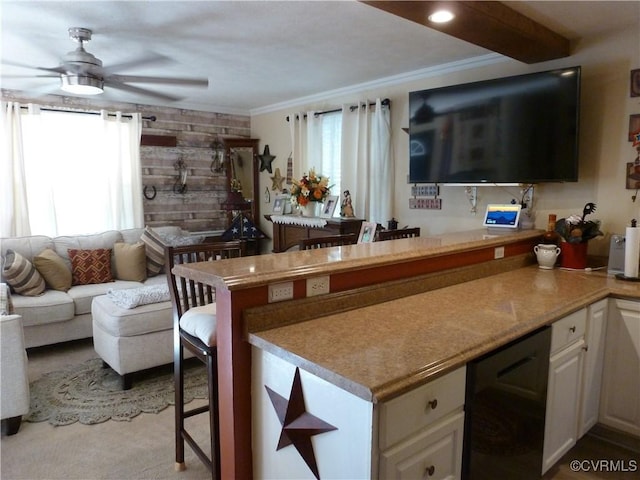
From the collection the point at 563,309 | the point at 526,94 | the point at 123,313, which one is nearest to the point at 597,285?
the point at 563,309

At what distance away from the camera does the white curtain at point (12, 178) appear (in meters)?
4.50

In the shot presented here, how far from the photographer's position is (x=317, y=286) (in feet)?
5.85

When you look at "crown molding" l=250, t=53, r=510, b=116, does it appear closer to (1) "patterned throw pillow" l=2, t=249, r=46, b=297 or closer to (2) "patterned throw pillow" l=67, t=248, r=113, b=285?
(2) "patterned throw pillow" l=67, t=248, r=113, b=285

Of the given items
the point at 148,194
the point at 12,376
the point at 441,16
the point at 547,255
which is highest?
the point at 441,16

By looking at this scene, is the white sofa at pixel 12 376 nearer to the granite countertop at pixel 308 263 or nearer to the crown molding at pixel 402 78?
the granite countertop at pixel 308 263

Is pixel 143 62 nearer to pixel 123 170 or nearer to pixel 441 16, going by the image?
pixel 123 170

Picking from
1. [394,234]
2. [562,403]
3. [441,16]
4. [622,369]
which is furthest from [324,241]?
[622,369]

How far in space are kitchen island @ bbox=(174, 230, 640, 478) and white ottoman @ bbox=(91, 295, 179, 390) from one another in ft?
4.73

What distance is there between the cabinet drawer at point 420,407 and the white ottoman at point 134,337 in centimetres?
232

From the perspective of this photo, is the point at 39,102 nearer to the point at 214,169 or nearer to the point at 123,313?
the point at 214,169

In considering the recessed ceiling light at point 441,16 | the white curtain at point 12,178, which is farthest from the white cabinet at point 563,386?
the white curtain at point 12,178

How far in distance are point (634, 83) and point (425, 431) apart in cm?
284

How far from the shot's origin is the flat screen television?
297 centimetres

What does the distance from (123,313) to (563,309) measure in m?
2.72
